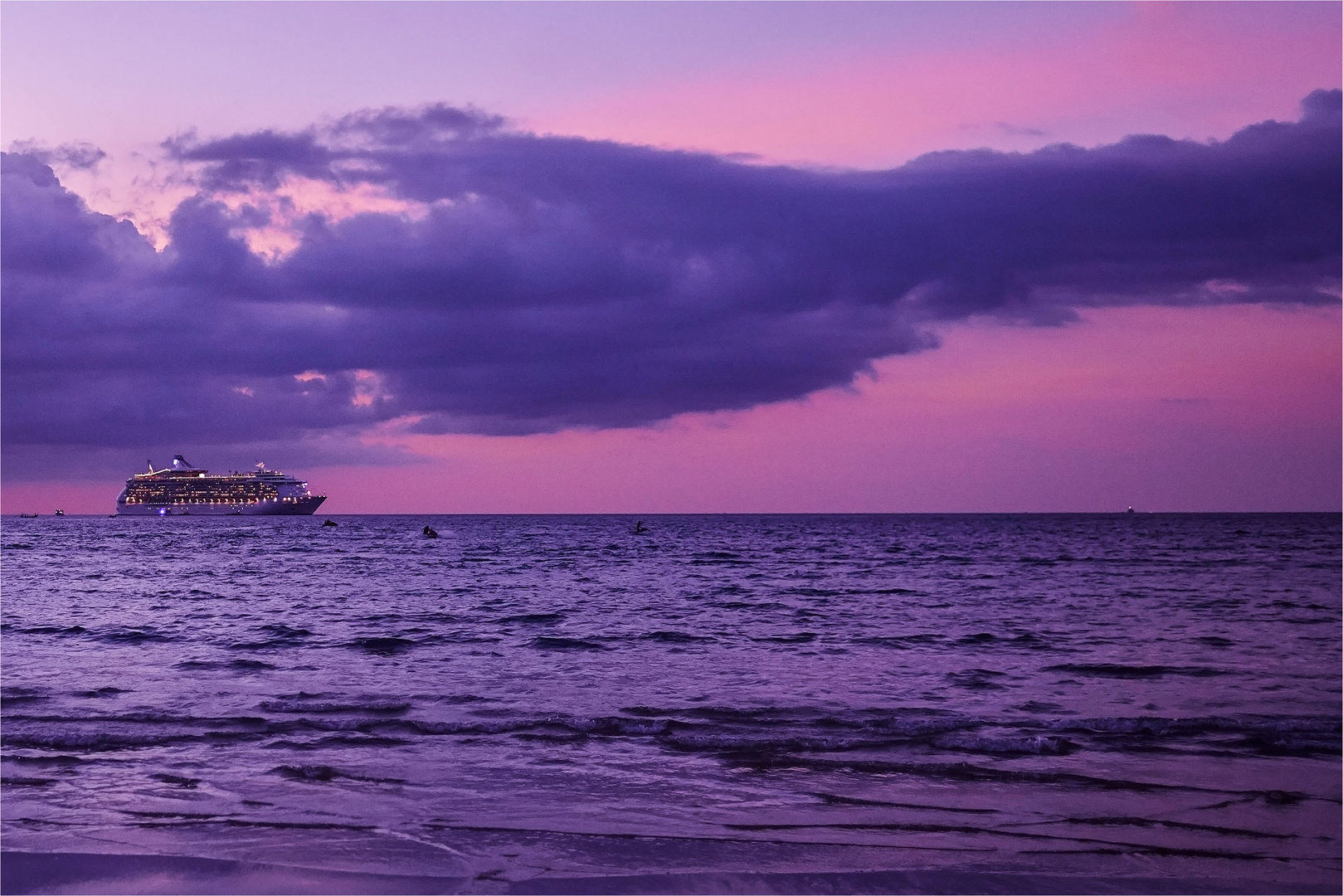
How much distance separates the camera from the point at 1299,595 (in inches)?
1318

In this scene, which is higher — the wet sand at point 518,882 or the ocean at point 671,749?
the wet sand at point 518,882

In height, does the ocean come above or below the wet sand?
below

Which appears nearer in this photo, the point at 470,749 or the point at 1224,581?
the point at 470,749

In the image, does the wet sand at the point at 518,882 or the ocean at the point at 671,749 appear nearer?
the wet sand at the point at 518,882

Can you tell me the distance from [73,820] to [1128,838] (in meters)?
9.42

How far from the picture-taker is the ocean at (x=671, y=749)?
298 inches

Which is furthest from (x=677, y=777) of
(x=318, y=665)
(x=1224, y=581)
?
(x=1224, y=581)

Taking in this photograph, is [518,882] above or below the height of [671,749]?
above

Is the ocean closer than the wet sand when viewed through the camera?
No

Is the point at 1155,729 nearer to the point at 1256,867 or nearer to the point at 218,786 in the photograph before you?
the point at 1256,867

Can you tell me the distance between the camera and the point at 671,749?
38.4 ft

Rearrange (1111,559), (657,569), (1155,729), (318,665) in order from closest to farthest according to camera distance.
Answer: (1155,729), (318,665), (657,569), (1111,559)

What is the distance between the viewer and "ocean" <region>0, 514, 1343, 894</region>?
7578 millimetres

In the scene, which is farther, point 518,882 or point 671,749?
point 671,749
